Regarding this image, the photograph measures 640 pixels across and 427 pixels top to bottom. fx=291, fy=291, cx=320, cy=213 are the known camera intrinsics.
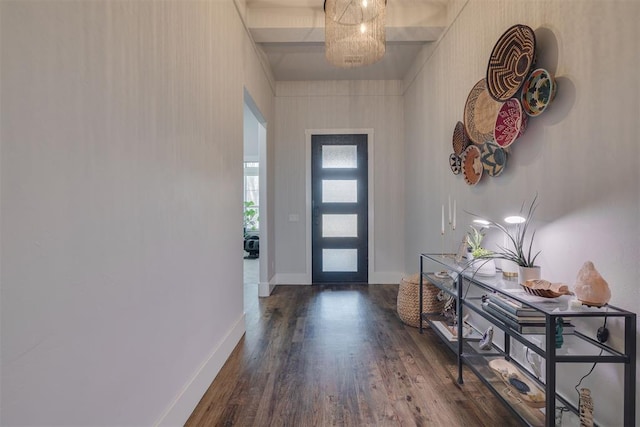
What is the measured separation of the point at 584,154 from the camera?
141 centimetres

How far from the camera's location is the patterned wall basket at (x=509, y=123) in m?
1.76

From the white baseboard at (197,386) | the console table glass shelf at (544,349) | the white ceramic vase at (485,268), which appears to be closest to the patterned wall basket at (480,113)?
the white ceramic vase at (485,268)

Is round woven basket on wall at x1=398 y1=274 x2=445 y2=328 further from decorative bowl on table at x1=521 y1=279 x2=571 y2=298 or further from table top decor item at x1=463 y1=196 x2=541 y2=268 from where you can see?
decorative bowl on table at x1=521 y1=279 x2=571 y2=298

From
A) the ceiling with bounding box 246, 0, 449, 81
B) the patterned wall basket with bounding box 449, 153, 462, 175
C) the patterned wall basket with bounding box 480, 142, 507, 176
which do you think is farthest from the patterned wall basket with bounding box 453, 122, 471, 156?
the ceiling with bounding box 246, 0, 449, 81

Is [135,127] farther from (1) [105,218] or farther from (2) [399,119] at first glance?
(2) [399,119]

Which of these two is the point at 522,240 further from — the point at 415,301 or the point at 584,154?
the point at 415,301

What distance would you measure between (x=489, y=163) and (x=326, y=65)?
270 centimetres

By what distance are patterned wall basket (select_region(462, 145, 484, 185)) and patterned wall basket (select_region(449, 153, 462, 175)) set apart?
0.33ft

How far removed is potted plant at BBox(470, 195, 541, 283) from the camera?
1.56 meters

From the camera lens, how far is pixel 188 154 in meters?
1.69

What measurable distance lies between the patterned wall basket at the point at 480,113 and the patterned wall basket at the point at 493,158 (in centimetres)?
7

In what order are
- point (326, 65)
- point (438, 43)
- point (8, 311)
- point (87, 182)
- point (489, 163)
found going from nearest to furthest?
point (8, 311) → point (87, 182) → point (489, 163) → point (438, 43) → point (326, 65)

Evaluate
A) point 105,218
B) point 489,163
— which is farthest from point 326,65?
point 105,218

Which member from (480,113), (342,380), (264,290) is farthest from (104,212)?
(264,290)
